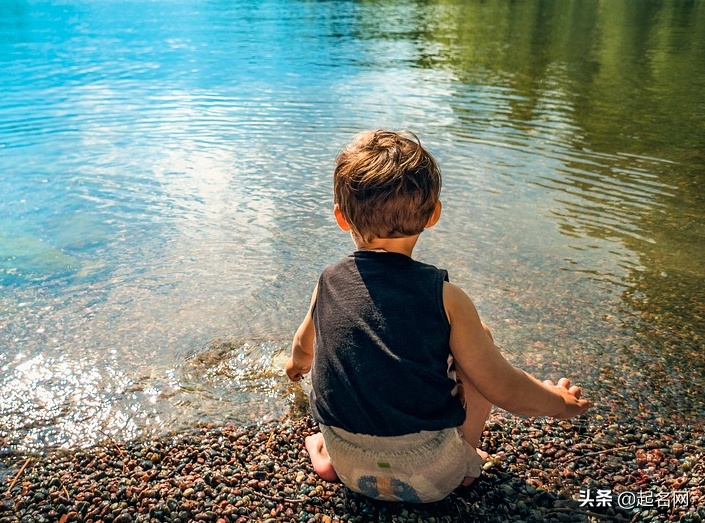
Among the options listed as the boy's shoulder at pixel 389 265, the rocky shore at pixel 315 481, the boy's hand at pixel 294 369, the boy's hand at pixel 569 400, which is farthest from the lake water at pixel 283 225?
the boy's shoulder at pixel 389 265

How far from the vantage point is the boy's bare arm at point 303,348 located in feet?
12.0

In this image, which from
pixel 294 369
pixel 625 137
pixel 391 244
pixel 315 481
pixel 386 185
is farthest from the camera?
pixel 625 137

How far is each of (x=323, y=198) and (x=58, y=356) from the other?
4687mm

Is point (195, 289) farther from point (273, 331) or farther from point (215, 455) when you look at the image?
point (215, 455)

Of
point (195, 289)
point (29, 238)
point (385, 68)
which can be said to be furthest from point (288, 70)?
point (195, 289)

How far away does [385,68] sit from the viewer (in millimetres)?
20422

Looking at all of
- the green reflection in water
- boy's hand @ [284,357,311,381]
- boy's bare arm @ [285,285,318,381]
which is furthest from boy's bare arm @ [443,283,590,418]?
the green reflection in water

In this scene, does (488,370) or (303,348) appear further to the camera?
(303,348)

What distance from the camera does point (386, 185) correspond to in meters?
3.04

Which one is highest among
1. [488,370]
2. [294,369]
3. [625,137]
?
[488,370]

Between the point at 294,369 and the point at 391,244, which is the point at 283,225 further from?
the point at 391,244

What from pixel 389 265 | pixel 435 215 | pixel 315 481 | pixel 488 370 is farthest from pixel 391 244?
pixel 315 481

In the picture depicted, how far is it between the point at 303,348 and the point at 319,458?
644 mm

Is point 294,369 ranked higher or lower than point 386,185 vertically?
lower
